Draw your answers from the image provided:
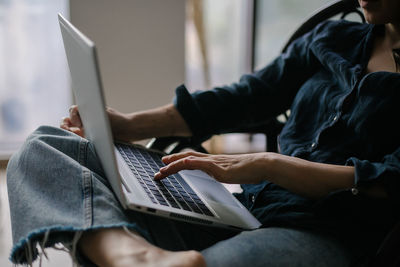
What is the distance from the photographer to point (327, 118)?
3.45ft

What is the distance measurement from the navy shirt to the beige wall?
1.32 metres

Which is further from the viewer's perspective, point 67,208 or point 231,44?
point 231,44

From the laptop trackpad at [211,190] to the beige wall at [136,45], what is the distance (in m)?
1.52

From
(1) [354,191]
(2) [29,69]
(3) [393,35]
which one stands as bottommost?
(2) [29,69]

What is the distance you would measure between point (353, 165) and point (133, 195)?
0.44 m

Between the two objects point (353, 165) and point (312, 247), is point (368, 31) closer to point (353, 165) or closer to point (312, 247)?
point (353, 165)

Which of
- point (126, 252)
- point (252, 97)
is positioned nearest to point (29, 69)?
point (252, 97)

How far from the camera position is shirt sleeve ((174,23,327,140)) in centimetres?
124

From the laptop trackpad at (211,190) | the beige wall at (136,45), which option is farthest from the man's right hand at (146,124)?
the beige wall at (136,45)

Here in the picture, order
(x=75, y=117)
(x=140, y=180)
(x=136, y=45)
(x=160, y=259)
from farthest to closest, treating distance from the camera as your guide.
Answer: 1. (x=136, y=45)
2. (x=75, y=117)
3. (x=140, y=180)
4. (x=160, y=259)

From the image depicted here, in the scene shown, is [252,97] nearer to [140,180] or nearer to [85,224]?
[140,180]

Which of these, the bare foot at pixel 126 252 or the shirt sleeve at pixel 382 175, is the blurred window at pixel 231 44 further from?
the bare foot at pixel 126 252

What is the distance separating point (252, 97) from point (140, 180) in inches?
19.9

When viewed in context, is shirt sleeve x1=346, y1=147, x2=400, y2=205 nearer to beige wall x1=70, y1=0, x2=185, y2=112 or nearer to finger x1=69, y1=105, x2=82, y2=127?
finger x1=69, y1=105, x2=82, y2=127
